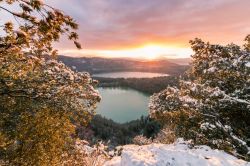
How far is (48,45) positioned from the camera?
8.20 m

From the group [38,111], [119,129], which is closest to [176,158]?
[38,111]

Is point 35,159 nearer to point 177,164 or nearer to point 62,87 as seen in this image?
point 62,87

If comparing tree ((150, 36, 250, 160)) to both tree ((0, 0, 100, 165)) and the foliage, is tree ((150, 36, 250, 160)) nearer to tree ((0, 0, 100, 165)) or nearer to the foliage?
tree ((0, 0, 100, 165))

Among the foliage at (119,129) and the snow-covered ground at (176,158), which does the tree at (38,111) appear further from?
the foliage at (119,129)

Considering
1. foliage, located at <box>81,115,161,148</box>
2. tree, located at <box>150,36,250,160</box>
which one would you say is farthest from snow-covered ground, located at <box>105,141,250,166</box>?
foliage, located at <box>81,115,161,148</box>

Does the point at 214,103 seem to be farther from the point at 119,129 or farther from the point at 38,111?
the point at 119,129

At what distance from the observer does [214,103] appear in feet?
58.3

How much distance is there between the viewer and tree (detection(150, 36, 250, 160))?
15.8 meters

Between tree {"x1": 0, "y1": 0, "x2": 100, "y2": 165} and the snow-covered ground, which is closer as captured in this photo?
the snow-covered ground

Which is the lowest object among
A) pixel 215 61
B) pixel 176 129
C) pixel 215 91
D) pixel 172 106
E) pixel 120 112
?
pixel 120 112

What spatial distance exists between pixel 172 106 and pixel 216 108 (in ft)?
9.58

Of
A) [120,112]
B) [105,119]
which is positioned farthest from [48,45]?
[120,112]

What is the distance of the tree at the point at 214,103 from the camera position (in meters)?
15.8

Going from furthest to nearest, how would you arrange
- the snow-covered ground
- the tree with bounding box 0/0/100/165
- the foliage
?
the foliage → the tree with bounding box 0/0/100/165 → the snow-covered ground
